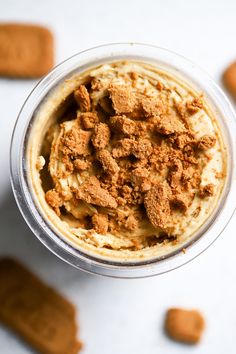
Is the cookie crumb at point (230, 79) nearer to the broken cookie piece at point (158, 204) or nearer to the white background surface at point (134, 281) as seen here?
the white background surface at point (134, 281)

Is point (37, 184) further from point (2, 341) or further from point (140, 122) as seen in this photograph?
point (2, 341)

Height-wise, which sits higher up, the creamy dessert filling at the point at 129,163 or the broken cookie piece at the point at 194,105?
the broken cookie piece at the point at 194,105

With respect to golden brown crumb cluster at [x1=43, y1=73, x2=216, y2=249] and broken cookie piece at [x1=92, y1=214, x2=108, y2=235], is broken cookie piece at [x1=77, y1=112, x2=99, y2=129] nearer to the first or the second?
golden brown crumb cluster at [x1=43, y1=73, x2=216, y2=249]

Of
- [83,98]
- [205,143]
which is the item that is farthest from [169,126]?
[83,98]

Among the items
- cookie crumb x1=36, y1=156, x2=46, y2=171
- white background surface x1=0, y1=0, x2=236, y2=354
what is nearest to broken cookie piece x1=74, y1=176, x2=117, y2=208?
cookie crumb x1=36, y1=156, x2=46, y2=171

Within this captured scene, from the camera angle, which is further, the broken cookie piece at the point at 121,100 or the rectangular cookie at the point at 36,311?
the rectangular cookie at the point at 36,311

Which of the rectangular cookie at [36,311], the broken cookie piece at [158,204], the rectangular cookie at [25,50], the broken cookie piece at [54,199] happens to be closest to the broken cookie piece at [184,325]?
the rectangular cookie at [36,311]
